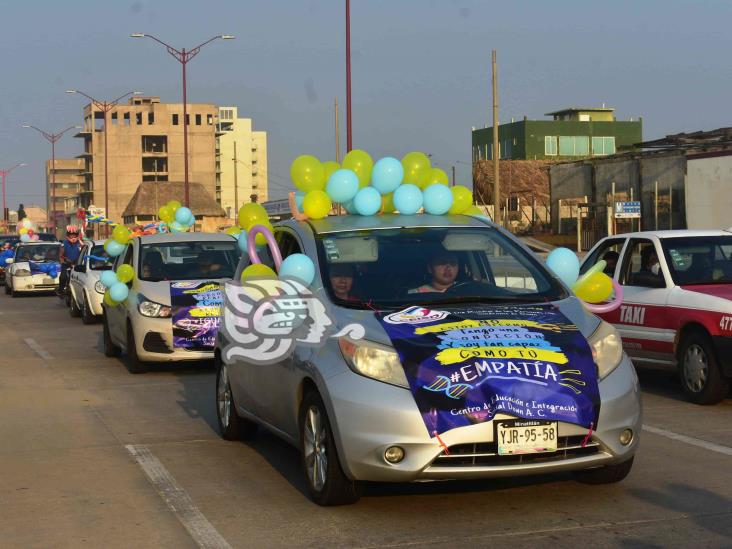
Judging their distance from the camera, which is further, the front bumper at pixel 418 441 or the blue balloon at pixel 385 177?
the blue balloon at pixel 385 177

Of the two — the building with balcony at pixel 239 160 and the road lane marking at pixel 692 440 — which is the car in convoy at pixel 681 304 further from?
the building with balcony at pixel 239 160

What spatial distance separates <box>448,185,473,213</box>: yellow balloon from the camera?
930cm

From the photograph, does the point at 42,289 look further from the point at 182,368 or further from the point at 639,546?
the point at 639,546

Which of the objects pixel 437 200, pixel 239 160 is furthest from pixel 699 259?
pixel 239 160

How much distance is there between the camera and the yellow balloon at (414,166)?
380 inches

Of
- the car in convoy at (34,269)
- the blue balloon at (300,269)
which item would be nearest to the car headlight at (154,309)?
the blue balloon at (300,269)

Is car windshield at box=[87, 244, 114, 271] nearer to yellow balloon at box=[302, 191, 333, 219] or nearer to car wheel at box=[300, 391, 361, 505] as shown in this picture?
yellow balloon at box=[302, 191, 333, 219]

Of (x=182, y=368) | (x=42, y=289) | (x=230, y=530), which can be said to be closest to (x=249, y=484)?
(x=230, y=530)

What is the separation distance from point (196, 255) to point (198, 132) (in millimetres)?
135075

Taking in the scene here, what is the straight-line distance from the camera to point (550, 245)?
52375 millimetres

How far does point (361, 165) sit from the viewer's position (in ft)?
30.8

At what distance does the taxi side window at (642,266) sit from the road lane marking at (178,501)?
501 centimetres

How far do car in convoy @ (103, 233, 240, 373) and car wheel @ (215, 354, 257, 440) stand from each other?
4079 millimetres

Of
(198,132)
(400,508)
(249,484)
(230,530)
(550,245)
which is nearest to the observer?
(230,530)
